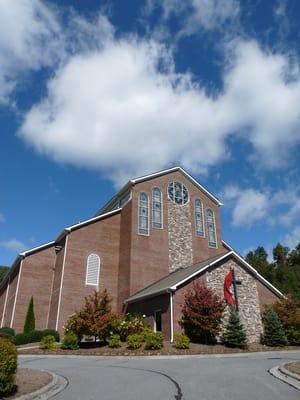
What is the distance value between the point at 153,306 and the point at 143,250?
6.02m

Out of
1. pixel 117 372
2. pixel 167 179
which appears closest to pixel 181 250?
pixel 167 179

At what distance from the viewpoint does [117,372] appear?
12781mm

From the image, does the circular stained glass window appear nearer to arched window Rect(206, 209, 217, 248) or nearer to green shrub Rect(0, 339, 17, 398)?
arched window Rect(206, 209, 217, 248)

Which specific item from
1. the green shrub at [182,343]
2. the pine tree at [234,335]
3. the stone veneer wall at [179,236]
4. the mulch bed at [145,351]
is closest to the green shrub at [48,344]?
the mulch bed at [145,351]

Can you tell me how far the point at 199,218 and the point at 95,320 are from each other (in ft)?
51.8

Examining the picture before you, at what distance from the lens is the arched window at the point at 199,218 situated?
1382 inches

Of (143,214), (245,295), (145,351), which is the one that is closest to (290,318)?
(245,295)

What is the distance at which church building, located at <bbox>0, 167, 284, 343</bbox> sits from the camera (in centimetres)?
2728

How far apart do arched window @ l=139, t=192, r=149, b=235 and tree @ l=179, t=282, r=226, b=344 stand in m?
9.17

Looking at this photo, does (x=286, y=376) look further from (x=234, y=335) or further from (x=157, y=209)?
(x=157, y=209)

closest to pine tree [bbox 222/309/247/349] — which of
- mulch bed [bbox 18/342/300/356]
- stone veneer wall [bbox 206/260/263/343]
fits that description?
mulch bed [bbox 18/342/300/356]

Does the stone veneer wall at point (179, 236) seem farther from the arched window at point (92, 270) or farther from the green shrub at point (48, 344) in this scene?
the green shrub at point (48, 344)

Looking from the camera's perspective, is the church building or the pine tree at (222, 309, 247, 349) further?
the church building

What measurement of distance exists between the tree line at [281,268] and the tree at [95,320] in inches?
1196
